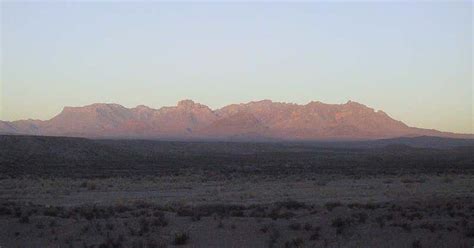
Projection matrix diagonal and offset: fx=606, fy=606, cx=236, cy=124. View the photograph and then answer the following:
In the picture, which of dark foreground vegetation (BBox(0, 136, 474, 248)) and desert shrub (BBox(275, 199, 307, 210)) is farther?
desert shrub (BBox(275, 199, 307, 210))

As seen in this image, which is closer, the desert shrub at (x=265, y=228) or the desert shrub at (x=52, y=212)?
the desert shrub at (x=265, y=228)

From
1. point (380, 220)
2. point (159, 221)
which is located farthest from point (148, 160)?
point (380, 220)

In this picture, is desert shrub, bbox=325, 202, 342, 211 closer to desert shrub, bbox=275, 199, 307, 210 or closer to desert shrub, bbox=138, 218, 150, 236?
desert shrub, bbox=275, 199, 307, 210

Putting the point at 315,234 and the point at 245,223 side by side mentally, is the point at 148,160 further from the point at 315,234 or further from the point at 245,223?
the point at 315,234

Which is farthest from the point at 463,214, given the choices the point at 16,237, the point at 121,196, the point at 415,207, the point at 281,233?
the point at 121,196

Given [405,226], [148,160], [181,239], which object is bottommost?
[148,160]

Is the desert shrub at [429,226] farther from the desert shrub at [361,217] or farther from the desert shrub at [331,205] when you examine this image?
the desert shrub at [331,205]

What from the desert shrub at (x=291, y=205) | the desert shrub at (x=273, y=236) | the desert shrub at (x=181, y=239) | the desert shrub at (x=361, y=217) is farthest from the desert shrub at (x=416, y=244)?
the desert shrub at (x=291, y=205)

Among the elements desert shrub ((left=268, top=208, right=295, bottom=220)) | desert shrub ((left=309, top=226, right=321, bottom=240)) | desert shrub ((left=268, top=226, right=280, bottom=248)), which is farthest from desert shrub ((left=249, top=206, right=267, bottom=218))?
desert shrub ((left=309, top=226, right=321, bottom=240))

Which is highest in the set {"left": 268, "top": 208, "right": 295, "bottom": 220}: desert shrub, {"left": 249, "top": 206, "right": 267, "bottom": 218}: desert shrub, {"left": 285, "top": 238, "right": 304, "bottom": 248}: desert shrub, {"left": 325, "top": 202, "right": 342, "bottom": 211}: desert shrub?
{"left": 325, "top": 202, "right": 342, "bottom": 211}: desert shrub

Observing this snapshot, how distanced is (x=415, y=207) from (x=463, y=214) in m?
2.15

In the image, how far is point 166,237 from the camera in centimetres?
1485

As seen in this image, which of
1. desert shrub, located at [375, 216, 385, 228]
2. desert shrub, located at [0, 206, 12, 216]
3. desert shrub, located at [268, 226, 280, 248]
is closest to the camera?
desert shrub, located at [268, 226, 280, 248]

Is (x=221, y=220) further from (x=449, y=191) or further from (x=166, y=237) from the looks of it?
(x=449, y=191)
